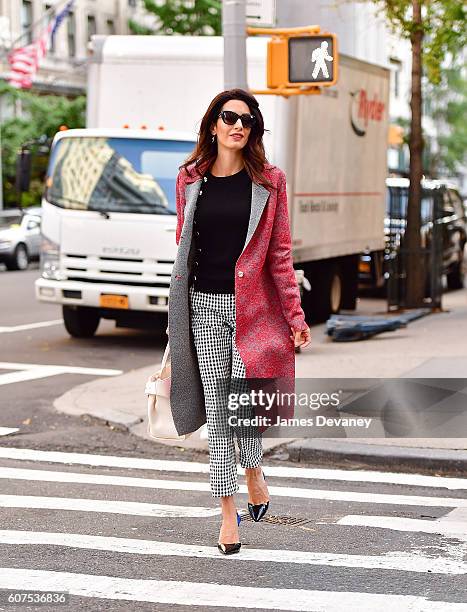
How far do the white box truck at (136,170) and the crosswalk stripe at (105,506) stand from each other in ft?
24.4

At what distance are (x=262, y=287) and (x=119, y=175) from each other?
31.8 feet

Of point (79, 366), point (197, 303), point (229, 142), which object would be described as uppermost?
point (229, 142)

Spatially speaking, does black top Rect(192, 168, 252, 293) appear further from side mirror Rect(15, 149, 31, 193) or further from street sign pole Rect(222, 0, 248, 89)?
side mirror Rect(15, 149, 31, 193)

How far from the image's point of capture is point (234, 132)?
572 centimetres

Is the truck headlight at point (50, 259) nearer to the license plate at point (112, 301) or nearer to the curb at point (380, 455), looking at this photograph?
the license plate at point (112, 301)

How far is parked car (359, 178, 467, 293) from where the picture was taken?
2002 centimetres

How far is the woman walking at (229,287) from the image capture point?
566 centimetres

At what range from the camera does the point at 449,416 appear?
933cm

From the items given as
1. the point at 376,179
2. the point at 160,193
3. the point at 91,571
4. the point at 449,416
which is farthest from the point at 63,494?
the point at 376,179

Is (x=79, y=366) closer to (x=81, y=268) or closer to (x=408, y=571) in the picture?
(x=81, y=268)

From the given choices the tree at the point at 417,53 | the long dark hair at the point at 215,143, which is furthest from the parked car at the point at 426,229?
the long dark hair at the point at 215,143

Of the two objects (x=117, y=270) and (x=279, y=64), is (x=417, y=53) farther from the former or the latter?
(x=279, y=64)

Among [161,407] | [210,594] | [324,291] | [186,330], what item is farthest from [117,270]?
[210,594]

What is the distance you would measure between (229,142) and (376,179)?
14.4 meters
